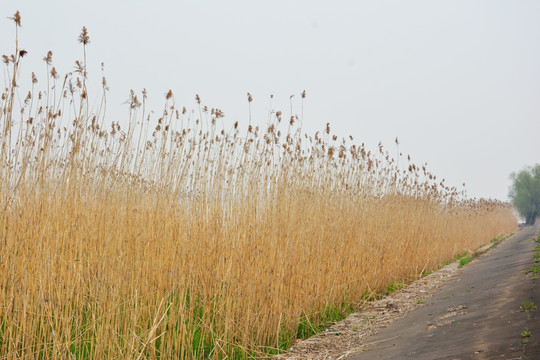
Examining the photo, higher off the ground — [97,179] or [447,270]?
[97,179]

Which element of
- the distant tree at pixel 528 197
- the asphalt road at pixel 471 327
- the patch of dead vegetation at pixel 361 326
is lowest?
the patch of dead vegetation at pixel 361 326

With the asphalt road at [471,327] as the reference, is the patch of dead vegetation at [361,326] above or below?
below

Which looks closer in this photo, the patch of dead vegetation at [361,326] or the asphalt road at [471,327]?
the asphalt road at [471,327]

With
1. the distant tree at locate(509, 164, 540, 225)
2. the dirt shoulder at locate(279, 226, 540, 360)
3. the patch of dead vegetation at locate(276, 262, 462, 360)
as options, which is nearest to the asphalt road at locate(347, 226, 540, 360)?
the dirt shoulder at locate(279, 226, 540, 360)

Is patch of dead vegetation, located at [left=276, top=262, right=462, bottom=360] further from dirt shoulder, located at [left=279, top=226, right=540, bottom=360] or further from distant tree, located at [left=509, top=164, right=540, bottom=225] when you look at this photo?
distant tree, located at [left=509, top=164, right=540, bottom=225]

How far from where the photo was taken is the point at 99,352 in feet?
9.24

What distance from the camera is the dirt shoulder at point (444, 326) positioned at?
332cm

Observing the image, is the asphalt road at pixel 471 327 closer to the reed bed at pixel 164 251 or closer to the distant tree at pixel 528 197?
the reed bed at pixel 164 251

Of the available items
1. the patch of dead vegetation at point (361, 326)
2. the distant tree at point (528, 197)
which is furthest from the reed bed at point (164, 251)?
the distant tree at point (528, 197)

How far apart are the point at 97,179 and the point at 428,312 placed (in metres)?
3.40

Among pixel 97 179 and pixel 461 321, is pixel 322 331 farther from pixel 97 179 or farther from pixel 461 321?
pixel 97 179

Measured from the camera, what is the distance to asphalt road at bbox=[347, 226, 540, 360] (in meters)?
3.18

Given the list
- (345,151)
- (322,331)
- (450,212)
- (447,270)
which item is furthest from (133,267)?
(450,212)

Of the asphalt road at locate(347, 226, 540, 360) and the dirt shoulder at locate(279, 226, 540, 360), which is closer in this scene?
the asphalt road at locate(347, 226, 540, 360)
